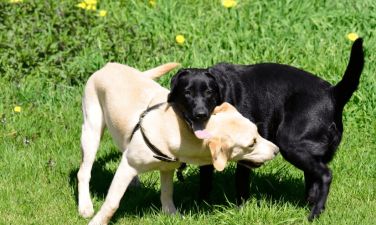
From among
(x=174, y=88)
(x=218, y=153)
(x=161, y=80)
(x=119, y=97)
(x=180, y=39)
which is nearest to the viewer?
(x=218, y=153)

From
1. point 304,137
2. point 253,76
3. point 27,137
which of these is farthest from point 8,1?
point 304,137

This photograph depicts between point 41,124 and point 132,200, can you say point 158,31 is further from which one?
point 132,200

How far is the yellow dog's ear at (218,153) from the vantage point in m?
4.86

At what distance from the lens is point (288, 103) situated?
5.55 metres

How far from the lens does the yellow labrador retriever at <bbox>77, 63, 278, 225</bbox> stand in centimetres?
503

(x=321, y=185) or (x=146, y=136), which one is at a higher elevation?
(x=146, y=136)

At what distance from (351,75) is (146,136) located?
1425 millimetres

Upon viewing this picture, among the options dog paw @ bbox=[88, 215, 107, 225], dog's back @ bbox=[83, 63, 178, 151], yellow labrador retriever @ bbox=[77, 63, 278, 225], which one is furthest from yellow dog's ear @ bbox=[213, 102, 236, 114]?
dog paw @ bbox=[88, 215, 107, 225]

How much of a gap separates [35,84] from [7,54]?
1.54ft

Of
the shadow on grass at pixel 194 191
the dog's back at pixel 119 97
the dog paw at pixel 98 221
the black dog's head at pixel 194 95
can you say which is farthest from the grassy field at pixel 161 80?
the black dog's head at pixel 194 95

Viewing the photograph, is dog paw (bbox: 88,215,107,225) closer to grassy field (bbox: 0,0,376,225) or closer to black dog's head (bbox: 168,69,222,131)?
grassy field (bbox: 0,0,376,225)

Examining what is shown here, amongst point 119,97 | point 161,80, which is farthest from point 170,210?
point 161,80

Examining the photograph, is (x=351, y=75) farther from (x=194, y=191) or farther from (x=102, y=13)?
(x=102, y=13)

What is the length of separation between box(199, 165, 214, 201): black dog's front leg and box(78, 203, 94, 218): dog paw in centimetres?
81
